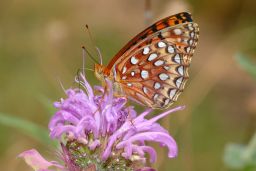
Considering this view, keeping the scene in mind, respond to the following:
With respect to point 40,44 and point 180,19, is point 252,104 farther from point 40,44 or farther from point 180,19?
point 40,44

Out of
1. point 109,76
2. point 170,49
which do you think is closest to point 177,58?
point 170,49

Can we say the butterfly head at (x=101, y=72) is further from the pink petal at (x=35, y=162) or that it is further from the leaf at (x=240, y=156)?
the leaf at (x=240, y=156)

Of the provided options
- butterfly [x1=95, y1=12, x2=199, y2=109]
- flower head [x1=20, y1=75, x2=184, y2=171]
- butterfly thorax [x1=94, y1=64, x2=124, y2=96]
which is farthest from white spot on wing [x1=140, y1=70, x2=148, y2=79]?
flower head [x1=20, y1=75, x2=184, y2=171]

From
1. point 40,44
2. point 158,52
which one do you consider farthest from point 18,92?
point 158,52

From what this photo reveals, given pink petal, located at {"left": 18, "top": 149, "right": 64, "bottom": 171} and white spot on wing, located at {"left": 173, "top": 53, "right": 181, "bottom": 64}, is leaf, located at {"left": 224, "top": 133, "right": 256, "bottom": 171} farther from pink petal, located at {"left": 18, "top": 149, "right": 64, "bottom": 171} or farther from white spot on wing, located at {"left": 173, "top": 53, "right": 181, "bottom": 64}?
pink petal, located at {"left": 18, "top": 149, "right": 64, "bottom": 171}

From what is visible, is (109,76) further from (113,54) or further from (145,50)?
(113,54)

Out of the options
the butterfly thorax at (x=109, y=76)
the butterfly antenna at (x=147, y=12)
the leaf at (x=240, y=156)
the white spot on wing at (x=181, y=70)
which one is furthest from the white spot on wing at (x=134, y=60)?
the leaf at (x=240, y=156)

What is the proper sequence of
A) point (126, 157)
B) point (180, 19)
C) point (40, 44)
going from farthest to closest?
point (40, 44) → point (180, 19) → point (126, 157)
